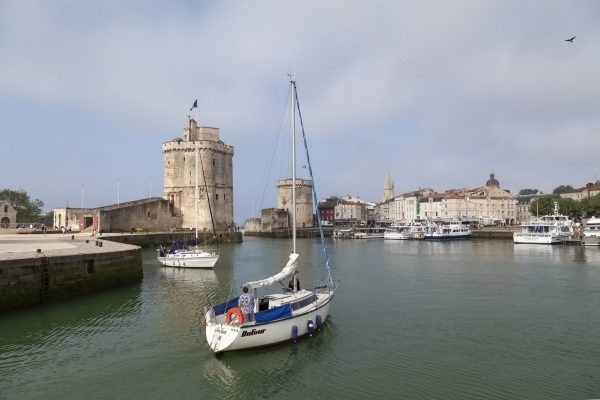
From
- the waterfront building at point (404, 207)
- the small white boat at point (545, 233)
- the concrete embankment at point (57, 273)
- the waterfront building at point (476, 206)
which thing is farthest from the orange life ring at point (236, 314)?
the waterfront building at point (404, 207)

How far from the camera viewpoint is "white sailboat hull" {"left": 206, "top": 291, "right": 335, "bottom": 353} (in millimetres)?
12375

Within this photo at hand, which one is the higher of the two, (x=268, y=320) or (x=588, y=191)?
(x=588, y=191)

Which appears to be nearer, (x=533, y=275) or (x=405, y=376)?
(x=405, y=376)

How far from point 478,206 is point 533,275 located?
8382cm

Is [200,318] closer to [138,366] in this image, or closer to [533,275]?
[138,366]

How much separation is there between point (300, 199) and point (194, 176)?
3292 centimetres

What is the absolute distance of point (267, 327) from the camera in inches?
512

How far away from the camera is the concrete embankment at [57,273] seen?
1691cm

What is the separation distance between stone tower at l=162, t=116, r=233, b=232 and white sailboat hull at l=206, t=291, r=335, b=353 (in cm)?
4398

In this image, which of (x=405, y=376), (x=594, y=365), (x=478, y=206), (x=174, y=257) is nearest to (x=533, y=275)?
(x=594, y=365)

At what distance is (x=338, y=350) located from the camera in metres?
13.4

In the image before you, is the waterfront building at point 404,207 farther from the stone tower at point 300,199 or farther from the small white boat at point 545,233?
the small white boat at point 545,233

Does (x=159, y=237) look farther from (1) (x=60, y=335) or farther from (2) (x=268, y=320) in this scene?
(2) (x=268, y=320)

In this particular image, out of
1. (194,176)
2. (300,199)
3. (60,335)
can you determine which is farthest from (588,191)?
(60,335)
